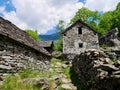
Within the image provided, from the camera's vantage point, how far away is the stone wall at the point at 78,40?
39.9m

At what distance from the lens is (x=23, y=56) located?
51.9 feet

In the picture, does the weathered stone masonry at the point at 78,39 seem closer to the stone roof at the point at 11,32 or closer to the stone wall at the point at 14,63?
the stone roof at the point at 11,32

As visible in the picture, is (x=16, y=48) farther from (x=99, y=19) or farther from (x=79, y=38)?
(x=99, y=19)

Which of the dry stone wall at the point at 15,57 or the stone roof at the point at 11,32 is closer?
the dry stone wall at the point at 15,57

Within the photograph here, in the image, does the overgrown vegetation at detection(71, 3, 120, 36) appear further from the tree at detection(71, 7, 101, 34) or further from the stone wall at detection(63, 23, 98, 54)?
the stone wall at detection(63, 23, 98, 54)

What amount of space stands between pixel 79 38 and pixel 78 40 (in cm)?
41

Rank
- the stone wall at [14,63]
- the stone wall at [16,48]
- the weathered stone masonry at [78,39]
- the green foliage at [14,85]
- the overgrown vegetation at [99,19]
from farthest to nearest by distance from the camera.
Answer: the overgrown vegetation at [99,19]
the weathered stone masonry at [78,39]
the stone wall at [16,48]
the stone wall at [14,63]
the green foliage at [14,85]

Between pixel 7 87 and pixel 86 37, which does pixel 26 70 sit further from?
pixel 86 37

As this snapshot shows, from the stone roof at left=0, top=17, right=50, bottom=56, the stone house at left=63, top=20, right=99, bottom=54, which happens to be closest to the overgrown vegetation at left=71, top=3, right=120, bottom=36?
the stone house at left=63, top=20, right=99, bottom=54

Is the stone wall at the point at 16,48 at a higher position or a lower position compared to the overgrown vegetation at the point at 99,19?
lower

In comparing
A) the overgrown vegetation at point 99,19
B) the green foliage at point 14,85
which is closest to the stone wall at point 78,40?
the overgrown vegetation at point 99,19

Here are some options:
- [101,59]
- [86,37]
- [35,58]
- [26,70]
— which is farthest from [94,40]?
[101,59]

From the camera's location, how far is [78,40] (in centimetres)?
4034

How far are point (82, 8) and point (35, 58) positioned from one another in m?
47.5
